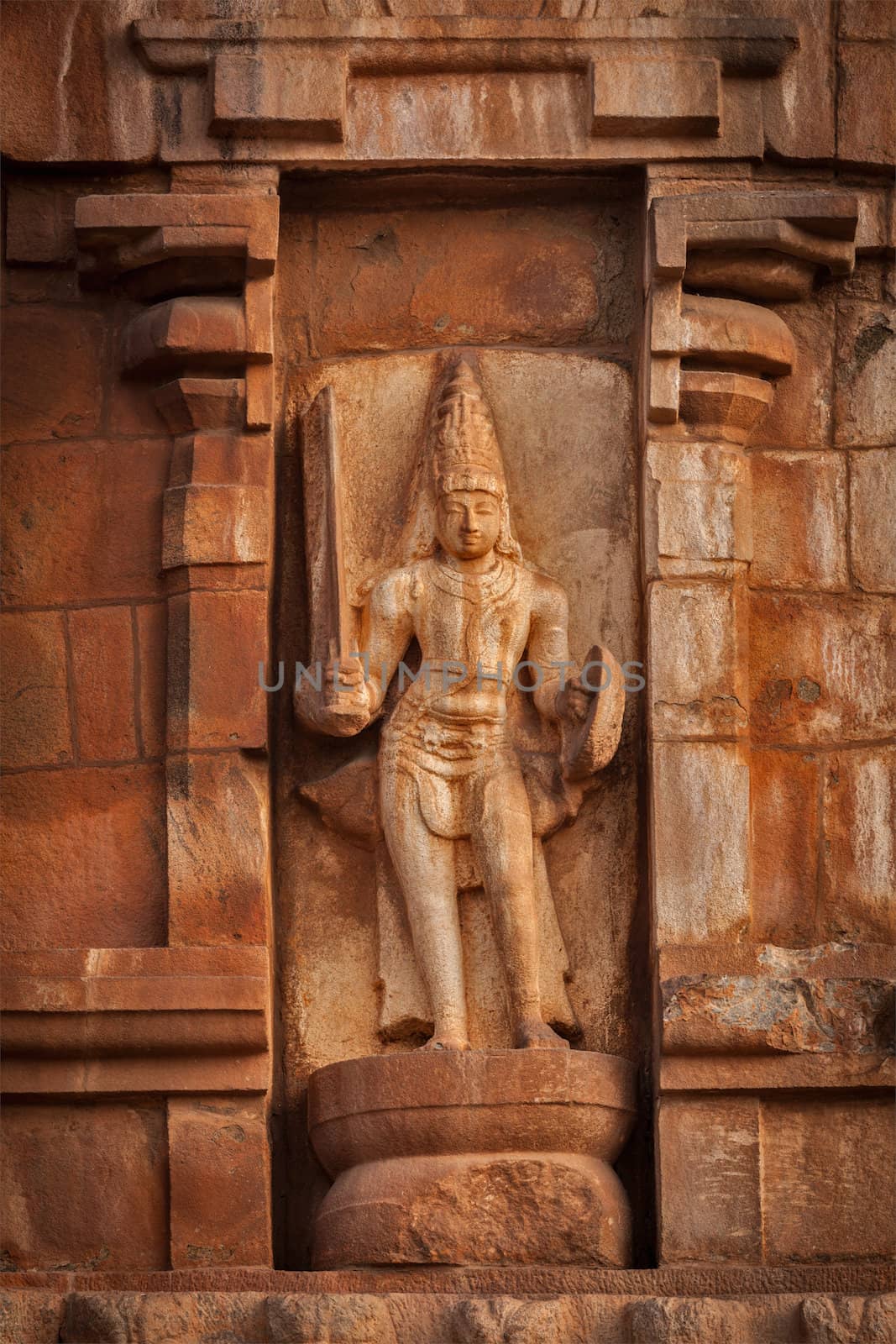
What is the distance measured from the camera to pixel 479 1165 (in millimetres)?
7273

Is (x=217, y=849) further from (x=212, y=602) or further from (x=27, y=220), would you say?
(x=27, y=220)

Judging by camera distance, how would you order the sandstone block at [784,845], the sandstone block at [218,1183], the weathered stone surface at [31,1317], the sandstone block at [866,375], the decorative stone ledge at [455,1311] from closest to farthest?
the decorative stone ledge at [455,1311] < the weathered stone surface at [31,1317] < the sandstone block at [218,1183] < the sandstone block at [784,845] < the sandstone block at [866,375]

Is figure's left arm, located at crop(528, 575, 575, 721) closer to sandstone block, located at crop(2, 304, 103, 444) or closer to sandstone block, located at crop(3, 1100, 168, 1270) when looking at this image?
sandstone block, located at crop(2, 304, 103, 444)

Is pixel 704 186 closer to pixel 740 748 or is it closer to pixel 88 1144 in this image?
pixel 740 748

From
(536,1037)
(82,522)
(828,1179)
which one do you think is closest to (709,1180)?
(828,1179)

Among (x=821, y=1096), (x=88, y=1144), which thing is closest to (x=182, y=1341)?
(x=88, y=1144)

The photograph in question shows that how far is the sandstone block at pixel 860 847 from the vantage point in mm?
7684

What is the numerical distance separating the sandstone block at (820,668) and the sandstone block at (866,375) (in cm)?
52

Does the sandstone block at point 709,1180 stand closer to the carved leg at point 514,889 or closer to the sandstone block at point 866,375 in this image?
the carved leg at point 514,889

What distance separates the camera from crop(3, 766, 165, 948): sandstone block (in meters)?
7.69

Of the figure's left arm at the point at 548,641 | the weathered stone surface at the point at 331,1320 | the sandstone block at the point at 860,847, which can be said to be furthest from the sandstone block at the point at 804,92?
the weathered stone surface at the point at 331,1320

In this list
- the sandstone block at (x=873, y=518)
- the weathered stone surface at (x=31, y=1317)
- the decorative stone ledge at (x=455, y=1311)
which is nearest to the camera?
the decorative stone ledge at (x=455, y=1311)

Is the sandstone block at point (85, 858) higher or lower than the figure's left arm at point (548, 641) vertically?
lower

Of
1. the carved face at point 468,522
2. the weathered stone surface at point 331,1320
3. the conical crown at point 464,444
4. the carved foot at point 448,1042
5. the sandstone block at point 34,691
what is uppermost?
the conical crown at point 464,444
